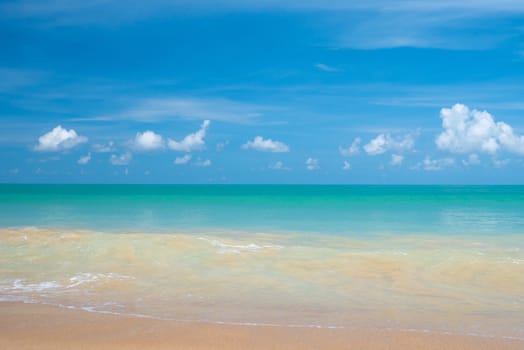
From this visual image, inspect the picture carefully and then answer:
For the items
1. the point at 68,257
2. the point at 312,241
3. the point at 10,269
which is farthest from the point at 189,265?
the point at 312,241

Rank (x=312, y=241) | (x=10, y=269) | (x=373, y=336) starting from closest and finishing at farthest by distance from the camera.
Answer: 1. (x=373, y=336)
2. (x=10, y=269)
3. (x=312, y=241)

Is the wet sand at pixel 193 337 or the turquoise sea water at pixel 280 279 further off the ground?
the turquoise sea water at pixel 280 279

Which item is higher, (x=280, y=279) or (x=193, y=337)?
(x=280, y=279)

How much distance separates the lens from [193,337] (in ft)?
21.6

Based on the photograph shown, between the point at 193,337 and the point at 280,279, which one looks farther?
→ the point at 280,279

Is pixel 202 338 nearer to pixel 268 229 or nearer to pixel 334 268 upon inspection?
pixel 334 268

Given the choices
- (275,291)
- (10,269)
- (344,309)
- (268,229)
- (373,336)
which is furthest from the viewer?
(268,229)

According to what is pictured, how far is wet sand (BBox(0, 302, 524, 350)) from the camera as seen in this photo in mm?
6250

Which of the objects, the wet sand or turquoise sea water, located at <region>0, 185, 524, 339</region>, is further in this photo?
turquoise sea water, located at <region>0, 185, 524, 339</region>

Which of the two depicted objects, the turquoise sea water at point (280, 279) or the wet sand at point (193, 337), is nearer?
the wet sand at point (193, 337)

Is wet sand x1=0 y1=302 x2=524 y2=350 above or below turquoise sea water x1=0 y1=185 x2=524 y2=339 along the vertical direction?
below

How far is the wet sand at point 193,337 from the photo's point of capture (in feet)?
20.5

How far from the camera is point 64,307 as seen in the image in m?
8.14

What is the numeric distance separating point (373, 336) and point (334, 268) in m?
5.10
